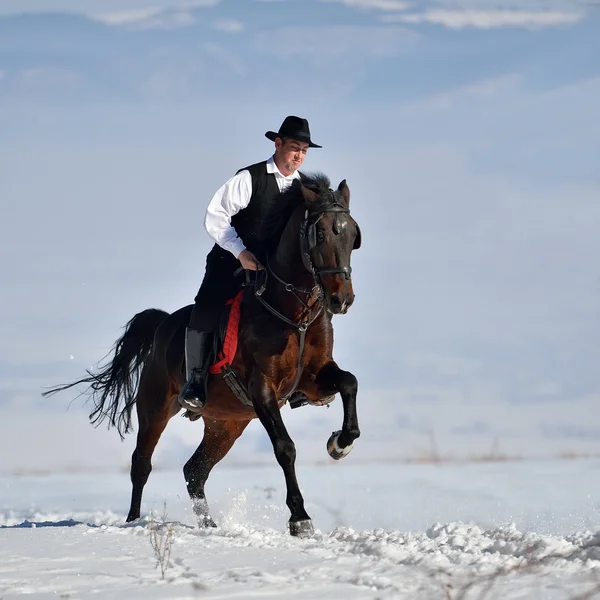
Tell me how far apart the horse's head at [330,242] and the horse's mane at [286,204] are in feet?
0.51

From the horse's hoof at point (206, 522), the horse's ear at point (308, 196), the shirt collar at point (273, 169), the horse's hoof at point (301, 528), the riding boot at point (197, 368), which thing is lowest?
the horse's hoof at point (206, 522)

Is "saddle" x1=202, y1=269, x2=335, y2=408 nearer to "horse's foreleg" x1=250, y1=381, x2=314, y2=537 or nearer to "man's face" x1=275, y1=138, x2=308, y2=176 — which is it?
"horse's foreleg" x1=250, y1=381, x2=314, y2=537

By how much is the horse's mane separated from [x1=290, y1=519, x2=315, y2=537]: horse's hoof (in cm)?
237

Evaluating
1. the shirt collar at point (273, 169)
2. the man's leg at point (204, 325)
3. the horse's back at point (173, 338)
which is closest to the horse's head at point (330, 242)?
A: the shirt collar at point (273, 169)

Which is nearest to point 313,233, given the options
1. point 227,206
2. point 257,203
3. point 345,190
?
point 345,190

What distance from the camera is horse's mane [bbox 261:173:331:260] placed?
8445 millimetres

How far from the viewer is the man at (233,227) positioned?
9055 mm

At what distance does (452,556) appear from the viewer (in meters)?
6.32

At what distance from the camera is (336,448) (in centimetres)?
845

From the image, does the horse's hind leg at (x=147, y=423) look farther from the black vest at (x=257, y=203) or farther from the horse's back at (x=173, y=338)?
the black vest at (x=257, y=203)

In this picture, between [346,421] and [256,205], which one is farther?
[256,205]

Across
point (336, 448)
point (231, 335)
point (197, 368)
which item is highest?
point (231, 335)

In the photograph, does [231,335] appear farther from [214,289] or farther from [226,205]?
[226,205]

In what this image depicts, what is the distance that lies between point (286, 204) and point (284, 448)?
2121 millimetres
